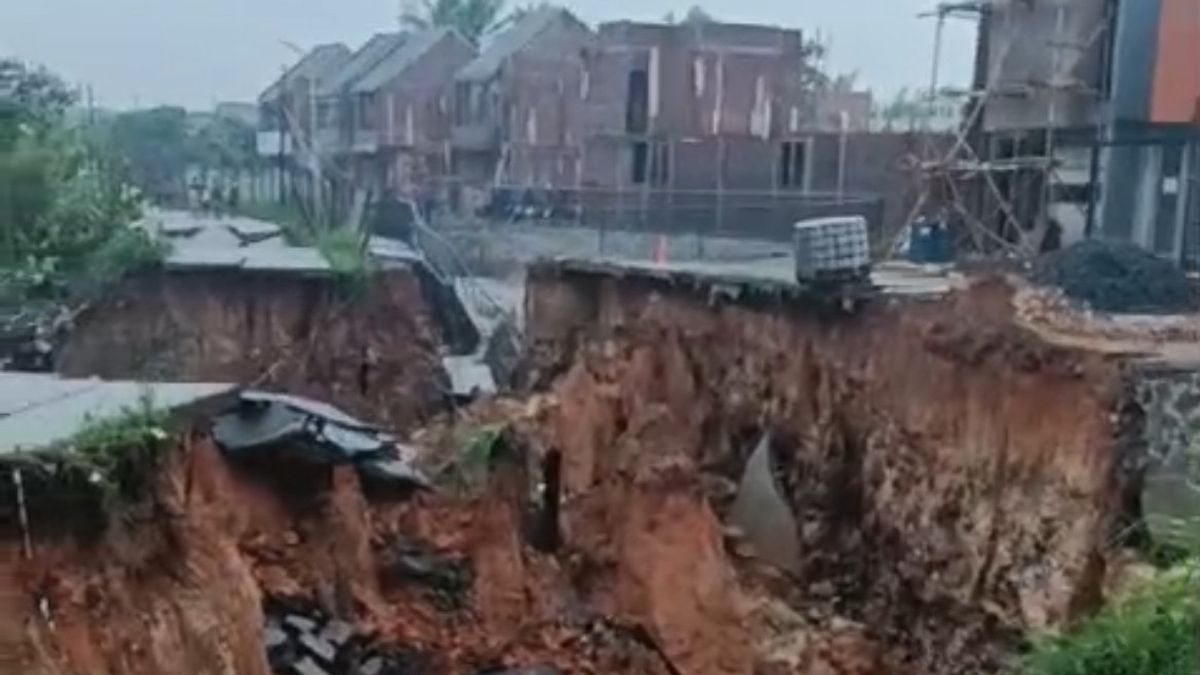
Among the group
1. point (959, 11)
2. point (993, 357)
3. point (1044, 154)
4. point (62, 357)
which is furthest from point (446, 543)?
point (959, 11)

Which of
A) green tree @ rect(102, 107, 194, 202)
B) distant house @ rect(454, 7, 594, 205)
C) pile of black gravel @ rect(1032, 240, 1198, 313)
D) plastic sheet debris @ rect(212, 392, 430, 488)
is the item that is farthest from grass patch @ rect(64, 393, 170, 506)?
distant house @ rect(454, 7, 594, 205)

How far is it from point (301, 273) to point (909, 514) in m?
8.68

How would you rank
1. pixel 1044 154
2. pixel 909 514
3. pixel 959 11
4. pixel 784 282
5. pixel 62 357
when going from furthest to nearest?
pixel 959 11 < pixel 1044 154 < pixel 62 357 < pixel 784 282 < pixel 909 514

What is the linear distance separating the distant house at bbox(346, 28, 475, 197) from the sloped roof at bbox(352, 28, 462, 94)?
0.03 meters

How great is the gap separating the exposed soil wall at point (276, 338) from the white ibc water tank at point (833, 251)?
20.8 ft

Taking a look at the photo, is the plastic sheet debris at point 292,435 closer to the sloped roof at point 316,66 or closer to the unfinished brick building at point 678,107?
the unfinished brick building at point 678,107

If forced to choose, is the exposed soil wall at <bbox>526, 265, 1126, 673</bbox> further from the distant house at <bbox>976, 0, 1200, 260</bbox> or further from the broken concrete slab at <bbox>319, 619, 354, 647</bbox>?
the distant house at <bbox>976, 0, 1200, 260</bbox>

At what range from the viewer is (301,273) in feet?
55.4

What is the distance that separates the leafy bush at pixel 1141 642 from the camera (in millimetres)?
5289

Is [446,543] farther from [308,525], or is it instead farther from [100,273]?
[100,273]

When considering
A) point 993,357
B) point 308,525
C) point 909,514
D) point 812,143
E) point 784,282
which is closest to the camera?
point 308,525

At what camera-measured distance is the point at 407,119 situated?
36000mm

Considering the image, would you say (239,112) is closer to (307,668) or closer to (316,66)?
(316,66)

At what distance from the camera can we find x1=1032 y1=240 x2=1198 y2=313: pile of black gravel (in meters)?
12.0
